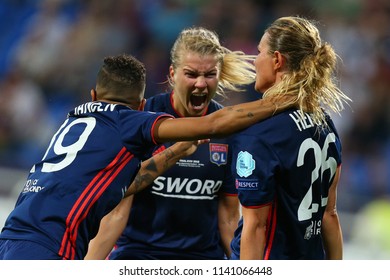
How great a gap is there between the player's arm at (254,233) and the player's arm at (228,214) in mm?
1133

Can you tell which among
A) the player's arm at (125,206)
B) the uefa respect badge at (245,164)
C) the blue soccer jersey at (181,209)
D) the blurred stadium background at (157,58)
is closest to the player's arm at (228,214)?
the blue soccer jersey at (181,209)

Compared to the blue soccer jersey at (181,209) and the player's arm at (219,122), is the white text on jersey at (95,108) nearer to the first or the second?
the player's arm at (219,122)

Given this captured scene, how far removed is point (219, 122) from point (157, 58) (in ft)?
19.8

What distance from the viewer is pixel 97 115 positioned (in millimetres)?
4035

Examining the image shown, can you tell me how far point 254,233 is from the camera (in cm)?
392

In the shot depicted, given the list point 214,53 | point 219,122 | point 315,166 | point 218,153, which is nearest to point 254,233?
point 315,166

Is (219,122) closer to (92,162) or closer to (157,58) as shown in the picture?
(92,162)

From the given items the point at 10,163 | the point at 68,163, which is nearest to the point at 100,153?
the point at 68,163

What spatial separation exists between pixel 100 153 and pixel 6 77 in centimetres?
703

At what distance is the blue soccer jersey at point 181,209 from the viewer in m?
4.96

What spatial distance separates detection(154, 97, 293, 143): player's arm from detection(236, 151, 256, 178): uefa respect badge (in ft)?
0.43

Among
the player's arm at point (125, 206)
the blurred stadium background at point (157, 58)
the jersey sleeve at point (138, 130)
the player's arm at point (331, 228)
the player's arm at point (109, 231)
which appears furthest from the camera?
the blurred stadium background at point (157, 58)

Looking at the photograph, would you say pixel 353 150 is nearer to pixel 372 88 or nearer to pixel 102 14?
pixel 372 88

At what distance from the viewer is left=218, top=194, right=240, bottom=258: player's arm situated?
5093 mm
